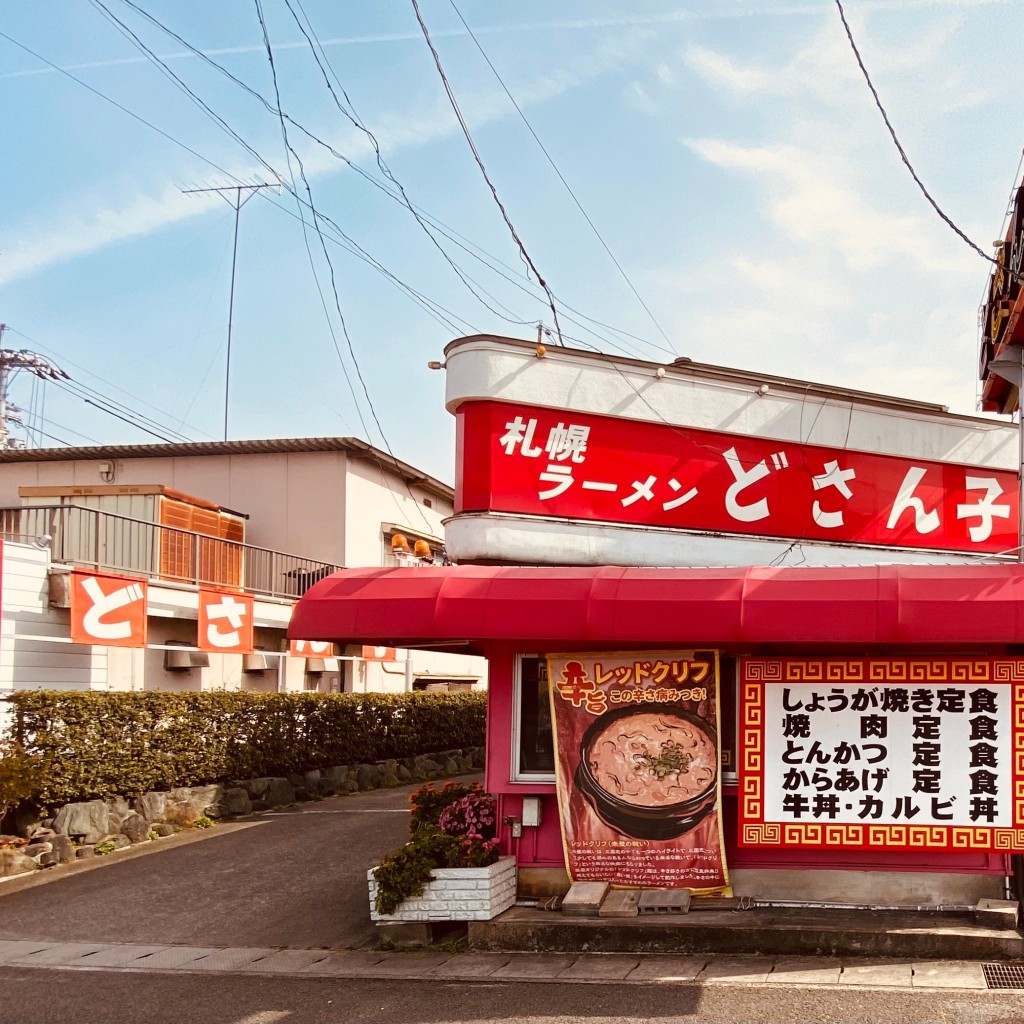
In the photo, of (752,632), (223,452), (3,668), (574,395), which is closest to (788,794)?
(752,632)

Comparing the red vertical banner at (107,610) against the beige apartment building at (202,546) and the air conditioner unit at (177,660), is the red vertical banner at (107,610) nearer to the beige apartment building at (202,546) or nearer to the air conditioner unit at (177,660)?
the beige apartment building at (202,546)

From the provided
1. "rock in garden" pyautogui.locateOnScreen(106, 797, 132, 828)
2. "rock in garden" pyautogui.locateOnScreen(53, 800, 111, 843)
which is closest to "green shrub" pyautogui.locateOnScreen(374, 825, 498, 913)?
"rock in garden" pyautogui.locateOnScreen(53, 800, 111, 843)

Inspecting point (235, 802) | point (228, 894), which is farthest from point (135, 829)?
point (228, 894)

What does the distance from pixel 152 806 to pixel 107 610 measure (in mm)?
3024

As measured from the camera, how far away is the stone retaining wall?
15.2 metres

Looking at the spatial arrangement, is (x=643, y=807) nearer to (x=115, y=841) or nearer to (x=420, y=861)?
(x=420, y=861)

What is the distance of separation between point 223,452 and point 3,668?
1432cm

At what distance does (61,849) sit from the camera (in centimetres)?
1549

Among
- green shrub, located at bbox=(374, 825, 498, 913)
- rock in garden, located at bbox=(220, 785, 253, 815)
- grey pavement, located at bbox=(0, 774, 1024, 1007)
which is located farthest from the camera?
rock in garden, located at bbox=(220, 785, 253, 815)

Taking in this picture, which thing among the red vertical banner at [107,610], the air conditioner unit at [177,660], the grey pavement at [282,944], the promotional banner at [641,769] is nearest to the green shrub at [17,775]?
the grey pavement at [282,944]

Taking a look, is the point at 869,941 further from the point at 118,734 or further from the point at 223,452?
the point at 223,452

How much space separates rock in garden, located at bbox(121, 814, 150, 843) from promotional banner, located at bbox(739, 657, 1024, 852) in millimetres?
9902

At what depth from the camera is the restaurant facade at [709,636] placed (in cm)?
1044

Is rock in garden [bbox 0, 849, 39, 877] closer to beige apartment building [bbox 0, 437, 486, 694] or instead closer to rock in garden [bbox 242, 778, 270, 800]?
beige apartment building [bbox 0, 437, 486, 694]
